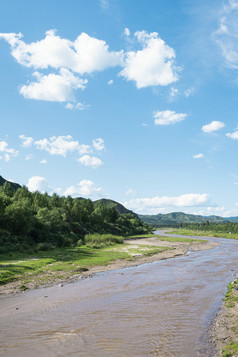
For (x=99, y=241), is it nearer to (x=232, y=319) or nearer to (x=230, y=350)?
(x=232, y=319)

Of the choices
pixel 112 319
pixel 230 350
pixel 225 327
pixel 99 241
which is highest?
pixel 230 350

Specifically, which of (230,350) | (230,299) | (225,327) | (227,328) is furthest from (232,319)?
(230,350)

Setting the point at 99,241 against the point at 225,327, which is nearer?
the point at 225,327

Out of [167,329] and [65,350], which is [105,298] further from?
[65,350]

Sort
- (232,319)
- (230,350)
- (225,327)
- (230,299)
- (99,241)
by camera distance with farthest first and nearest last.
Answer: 1. (99,241)
2. (230,299)
3. (232,319)
4. (225,327)
5. (230,350)

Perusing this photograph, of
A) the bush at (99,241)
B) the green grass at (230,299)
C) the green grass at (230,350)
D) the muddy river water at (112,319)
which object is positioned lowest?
the bush at (99,241)

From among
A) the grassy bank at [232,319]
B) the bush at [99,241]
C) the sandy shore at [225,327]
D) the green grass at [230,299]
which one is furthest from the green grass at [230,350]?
the bush at [99,241]

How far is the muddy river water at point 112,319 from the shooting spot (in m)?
16.2

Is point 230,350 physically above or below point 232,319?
above

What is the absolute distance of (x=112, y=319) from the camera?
2166 cm

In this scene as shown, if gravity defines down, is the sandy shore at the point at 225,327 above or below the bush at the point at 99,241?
above

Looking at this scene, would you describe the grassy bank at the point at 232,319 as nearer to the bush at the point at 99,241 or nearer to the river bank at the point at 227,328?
the river bank at the point at 227,328

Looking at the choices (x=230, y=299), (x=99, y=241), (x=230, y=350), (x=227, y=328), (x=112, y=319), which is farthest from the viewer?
(x=99, y=241)

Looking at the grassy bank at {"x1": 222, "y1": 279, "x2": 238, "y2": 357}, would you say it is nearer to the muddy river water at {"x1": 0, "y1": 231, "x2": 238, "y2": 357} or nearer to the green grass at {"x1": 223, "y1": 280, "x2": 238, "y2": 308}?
the green grass at {"x1": 223, "y1": 280, "x2": 238, "y2": 308}
